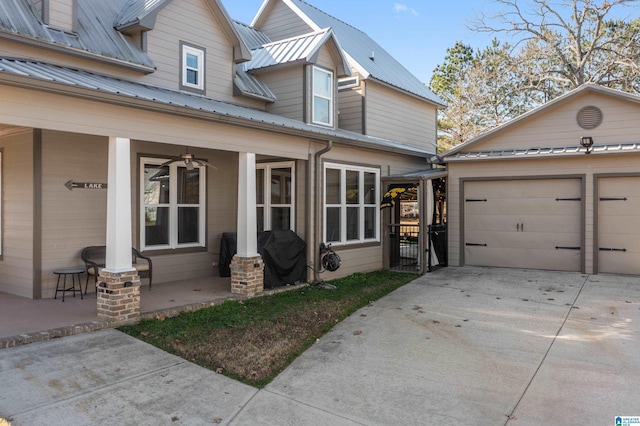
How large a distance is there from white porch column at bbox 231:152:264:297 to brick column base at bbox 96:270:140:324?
2.07 m

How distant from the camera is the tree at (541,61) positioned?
22.2m

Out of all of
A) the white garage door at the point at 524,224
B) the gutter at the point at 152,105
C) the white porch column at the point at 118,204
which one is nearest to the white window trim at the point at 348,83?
the gutter at the point at 152,105

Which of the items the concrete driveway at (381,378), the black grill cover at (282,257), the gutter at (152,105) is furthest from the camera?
the black grill cover at (282,257)

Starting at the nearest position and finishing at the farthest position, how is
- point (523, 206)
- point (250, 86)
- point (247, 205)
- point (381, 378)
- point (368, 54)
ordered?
point (381, 378) < point (247, 205) < point (523, 206) < point (250, 86) < point (368, 54)

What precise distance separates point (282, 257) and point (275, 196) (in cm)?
175

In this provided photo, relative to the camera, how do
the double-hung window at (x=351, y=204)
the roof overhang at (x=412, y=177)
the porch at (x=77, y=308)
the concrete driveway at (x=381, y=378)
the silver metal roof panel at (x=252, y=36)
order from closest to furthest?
the concrete driveway at (x=381, y=378), the porch at (x=77, y=308), the double-hung window at (x=351, y=204), the roof overhang at (x=412, y=177), the silver metal roof panel at (x=252, y=36)

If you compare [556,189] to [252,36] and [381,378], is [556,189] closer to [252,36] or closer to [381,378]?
[381,378]

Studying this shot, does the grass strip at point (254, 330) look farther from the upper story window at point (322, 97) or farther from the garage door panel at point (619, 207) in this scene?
the garage door panel at point (619, 207)

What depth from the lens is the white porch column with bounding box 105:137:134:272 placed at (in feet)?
20.6

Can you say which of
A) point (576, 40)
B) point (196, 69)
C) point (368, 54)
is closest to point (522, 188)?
point (368, 54)

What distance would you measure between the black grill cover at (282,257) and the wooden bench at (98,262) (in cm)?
206

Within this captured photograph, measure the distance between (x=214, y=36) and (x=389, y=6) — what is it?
17798 mm

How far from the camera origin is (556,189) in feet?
35.1

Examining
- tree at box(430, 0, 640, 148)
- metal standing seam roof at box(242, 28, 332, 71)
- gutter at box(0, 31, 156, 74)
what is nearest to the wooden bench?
gutter at box(0, 31, 156, 74)
